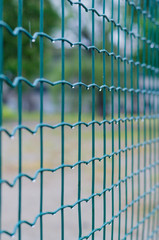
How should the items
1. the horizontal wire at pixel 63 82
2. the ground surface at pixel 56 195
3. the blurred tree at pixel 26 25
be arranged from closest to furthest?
the horizontal wire at pixel 63 82, the ground surface at pixel 56 195, the blurred tree at pixel 26 25

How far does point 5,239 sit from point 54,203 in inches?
20.8

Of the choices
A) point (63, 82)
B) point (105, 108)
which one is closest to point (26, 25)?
point (105, 108)

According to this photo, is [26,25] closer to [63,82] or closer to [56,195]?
[56,195]

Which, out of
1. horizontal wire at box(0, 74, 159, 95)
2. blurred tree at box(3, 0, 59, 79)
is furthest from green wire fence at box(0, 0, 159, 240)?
blurred tree at box(3, 0, 59, 79)

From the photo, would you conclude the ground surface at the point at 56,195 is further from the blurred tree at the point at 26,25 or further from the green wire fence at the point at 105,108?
the blurred tree at the point at 26,25

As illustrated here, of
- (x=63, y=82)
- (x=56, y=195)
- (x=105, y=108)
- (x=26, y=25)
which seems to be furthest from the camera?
(x=26, y=25)

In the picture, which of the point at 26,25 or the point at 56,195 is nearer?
the point at 56,195

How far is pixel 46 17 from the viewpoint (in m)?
8.60

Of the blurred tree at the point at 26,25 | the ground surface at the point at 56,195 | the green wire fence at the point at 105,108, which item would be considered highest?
the blurred tree at the point at 26,25

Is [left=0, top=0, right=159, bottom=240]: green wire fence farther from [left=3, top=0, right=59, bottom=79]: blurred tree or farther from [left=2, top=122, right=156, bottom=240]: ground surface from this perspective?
[left=3, top=0, right=59, bottom=79]: blurred tree

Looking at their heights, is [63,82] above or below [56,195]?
above

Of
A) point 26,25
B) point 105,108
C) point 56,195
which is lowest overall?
point 56,195

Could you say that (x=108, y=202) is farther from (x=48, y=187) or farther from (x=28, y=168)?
(x=28, y=168)

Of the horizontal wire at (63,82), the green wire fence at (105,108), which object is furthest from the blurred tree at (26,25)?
the horizontal wire at (63,82)
